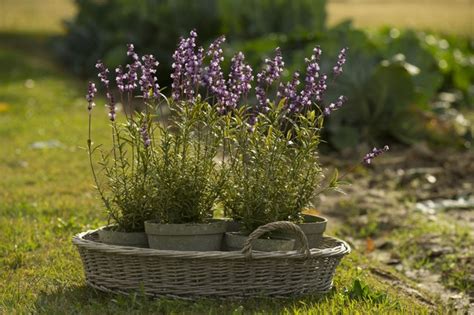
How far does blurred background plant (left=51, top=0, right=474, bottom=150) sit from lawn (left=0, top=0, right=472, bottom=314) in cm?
298

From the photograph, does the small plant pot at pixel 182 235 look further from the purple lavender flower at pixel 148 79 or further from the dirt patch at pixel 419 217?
the dirt patch at pixel 419 217

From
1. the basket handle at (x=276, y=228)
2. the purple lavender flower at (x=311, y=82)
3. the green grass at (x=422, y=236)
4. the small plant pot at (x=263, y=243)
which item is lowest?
the green grass at (x=422, y=236)

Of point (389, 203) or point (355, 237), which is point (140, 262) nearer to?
point (355, 237)

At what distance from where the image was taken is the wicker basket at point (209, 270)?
4723 millimetres

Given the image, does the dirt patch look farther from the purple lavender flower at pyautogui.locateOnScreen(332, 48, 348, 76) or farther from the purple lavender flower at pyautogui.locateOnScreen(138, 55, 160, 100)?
the purple lavender flower at pyautogui.locateOnScreen(138, 55, 160, 100)

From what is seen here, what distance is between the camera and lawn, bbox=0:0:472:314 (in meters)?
4.70

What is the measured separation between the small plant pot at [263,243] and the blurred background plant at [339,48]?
6.36 metres

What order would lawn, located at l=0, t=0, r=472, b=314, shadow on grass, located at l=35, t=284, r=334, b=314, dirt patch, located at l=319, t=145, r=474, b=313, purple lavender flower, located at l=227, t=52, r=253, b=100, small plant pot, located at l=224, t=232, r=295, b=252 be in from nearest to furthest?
shadow on grass, located at l=35, t=284, r=334, b=314 → lawn, located at l=0, t=0, r=472, b=314 → small plant pot, located at l=224, t=232, r=295, b=252 → purple lavender flower, located at l=227, t=52, r=253, b=100 → dirt patch, located at l=319, t=145, r=474, b=313

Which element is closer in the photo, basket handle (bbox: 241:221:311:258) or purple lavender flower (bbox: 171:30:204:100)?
basket handle (bbox: 241:221:311:258)

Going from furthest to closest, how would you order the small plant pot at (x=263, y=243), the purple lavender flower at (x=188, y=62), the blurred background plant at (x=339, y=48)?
1. the blurred background plant at (x=339, y=48)
2. the purple lavender flower at (x=188, y=62)
3. the small plant pot at (x=263, y=243)

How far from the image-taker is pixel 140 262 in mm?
4805

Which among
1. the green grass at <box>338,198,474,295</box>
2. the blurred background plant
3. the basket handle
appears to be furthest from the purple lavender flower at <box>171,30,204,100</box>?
the blurred background plant

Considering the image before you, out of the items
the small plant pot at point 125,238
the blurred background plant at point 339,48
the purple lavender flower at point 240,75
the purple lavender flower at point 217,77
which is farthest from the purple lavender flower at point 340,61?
the blurred background plant at point 339,48

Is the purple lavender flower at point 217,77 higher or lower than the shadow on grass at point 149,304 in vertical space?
higher
